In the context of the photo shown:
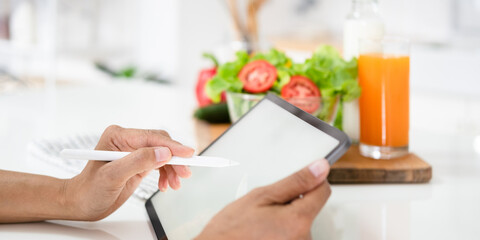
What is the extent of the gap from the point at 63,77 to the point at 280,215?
4289 mm

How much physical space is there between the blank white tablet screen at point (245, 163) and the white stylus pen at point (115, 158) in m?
0.07

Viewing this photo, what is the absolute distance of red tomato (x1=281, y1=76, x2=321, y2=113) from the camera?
3.69 feet

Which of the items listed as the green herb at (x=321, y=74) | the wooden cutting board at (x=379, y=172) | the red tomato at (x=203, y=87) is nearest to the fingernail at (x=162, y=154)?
the wooden cutting board at (x=379, y=172)

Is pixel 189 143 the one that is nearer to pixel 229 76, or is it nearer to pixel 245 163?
pixel 229 76

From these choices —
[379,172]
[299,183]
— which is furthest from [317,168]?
[379,172]

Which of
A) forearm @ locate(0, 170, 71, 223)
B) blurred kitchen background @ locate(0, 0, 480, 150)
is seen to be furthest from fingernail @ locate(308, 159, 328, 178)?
blurred kitchen background @ locate(0, 0, 480, 150)

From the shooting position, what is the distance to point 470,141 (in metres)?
1.39

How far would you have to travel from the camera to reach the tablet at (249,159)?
2.14 ft

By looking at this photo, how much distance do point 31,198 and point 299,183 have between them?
0.38m

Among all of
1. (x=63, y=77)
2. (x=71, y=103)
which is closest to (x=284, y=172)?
(x=71, y=103)

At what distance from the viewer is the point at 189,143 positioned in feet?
4.28

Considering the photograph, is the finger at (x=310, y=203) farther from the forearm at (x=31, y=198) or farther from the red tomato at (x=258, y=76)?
the red tomato at (x=258, y=76)

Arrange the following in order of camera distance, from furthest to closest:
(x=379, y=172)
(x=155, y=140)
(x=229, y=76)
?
(x=229, y=76) < (x=379, y=172) < (x=155, y=140)

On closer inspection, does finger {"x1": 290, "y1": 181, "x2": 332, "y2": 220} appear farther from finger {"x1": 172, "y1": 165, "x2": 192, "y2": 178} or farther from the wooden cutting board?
the wooden cutting board
